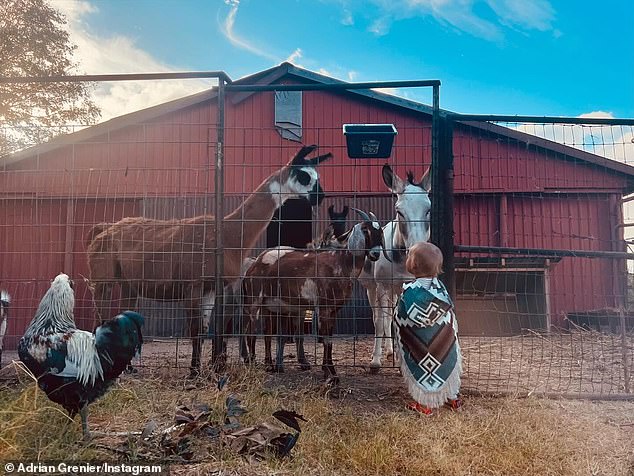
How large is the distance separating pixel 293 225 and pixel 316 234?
2.76 metres

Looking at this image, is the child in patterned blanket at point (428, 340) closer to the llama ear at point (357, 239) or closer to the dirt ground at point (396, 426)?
the dirt ground at point (396, 426)

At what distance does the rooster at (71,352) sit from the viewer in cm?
321

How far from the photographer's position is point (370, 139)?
15.8 ft

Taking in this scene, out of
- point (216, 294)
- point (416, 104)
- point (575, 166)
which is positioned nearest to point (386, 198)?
point (416, 104)

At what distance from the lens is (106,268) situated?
625 centimetres

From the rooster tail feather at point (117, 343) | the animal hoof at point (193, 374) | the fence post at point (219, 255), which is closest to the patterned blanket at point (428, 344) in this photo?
the fence post at point (219, 255)

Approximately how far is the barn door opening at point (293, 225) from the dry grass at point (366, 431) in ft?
6.92

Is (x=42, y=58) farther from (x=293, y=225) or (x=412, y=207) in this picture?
(x=412, y=207)

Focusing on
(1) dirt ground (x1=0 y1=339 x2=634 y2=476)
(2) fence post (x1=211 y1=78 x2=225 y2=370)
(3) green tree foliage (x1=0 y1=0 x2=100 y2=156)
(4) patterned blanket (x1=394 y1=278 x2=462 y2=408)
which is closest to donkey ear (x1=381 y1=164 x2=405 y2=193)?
(4) patterned blanket (x1=394 y1=278 x2=462 y2=408)

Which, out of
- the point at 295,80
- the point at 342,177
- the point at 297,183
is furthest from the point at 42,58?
the point at 297,183

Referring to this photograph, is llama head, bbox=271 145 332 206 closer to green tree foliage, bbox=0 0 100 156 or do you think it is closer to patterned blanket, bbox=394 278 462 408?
patterned blanket, bbox=394 278 462 408

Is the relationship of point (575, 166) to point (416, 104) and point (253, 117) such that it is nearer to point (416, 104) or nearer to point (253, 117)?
point (416, 104)

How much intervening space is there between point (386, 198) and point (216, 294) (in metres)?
6.56

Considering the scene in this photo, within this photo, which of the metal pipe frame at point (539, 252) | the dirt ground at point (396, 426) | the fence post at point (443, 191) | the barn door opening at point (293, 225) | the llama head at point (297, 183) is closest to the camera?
the dirt ground at point (396, 426)
